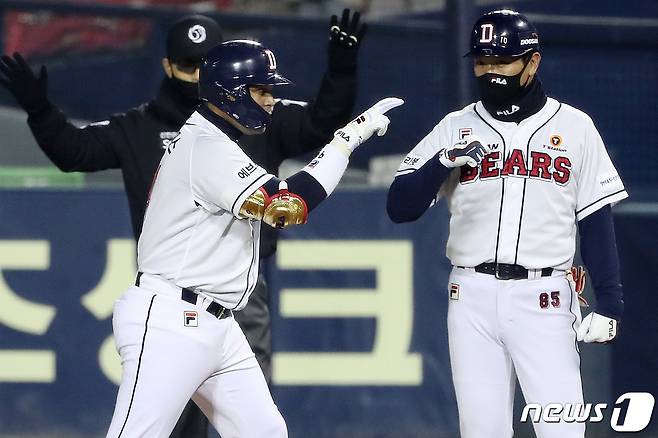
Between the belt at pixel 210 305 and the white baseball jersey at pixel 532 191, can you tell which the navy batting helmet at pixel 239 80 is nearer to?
the belt at pixel 210 305

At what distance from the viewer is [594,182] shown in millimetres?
5008

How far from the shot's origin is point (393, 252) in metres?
7.32

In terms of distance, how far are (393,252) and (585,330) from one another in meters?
2.42

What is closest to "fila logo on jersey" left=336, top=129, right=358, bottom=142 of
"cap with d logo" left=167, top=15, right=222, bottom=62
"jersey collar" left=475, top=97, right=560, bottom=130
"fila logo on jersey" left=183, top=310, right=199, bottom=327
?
"jersey collar" left=475, top=97, right=560, bottom=130

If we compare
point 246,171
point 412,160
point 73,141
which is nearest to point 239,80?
point 246,171

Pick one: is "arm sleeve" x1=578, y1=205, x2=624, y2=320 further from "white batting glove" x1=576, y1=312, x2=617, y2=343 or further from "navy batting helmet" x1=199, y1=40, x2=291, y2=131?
"navy batting helmet" x1=199, y1=40, x2=291, y2=131

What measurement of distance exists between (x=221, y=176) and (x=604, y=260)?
4.68ft

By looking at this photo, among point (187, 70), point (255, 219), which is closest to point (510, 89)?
point (255, 219)

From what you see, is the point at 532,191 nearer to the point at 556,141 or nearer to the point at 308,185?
the point at 556,141

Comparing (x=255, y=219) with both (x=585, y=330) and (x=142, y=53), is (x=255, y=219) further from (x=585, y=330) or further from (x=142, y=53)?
(x=142, y=53)

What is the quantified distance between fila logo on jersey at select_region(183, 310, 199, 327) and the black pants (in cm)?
113

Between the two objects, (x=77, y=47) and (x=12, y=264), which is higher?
(x=77, y=47)

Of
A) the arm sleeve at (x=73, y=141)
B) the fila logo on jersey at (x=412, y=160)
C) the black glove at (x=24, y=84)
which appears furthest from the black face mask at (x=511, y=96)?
the black glove at (x=24, y=84)

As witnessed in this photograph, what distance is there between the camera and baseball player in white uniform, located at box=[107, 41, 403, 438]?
4734 mm
